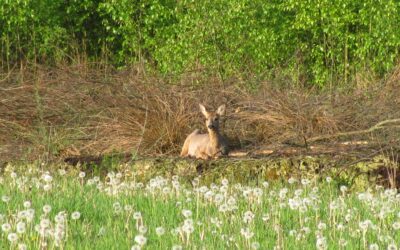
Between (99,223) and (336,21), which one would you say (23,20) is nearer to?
→ (336,21)

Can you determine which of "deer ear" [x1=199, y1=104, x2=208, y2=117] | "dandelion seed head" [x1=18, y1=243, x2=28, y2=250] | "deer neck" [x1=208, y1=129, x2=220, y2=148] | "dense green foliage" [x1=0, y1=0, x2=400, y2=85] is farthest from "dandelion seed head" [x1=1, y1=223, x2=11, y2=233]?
"dense green foliage" [x1=0, y1=0, x2=400, y2=85]

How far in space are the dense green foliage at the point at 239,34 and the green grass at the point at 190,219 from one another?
867cm

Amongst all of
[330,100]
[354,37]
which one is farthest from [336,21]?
[330,100]

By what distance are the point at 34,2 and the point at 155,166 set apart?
20767mm

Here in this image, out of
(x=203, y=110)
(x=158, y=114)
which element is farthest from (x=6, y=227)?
(x=158, y=114)

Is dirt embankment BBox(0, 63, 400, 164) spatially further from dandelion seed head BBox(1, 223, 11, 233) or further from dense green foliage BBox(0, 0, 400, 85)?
dandelion seed head BBox(1, 223, 11, 233)

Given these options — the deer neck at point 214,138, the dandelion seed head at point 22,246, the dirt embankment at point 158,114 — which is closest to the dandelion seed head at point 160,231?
the dandelion seed head at point 22,246

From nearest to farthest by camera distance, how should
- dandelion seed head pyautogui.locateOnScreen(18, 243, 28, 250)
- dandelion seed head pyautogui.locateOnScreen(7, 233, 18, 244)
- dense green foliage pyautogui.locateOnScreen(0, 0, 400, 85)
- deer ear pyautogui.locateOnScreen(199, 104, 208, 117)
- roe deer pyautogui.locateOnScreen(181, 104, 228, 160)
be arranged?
dandelion seed head pyautogui.locateOnScreen(18, 243, 28, 250) → dandelion seed head pyautogui.locateOnScreen(7, 233, 18, 244) → roe deer pyautogui.locateOnScreen(181, 104, 228, 160) → deer ear pyautogui.locateOnScreen(199, 104, 208, 117) → dense green foliage pyautogui.locateOnScreen(0, 0, 400, 85)

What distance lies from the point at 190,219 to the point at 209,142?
6.85m

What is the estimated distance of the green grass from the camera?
6051 mm

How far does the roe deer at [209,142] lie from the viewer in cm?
1309

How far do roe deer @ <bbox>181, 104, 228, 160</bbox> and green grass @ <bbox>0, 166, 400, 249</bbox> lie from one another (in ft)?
12.9

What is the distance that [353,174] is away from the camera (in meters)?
11.0

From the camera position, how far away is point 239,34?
21.6 metres
